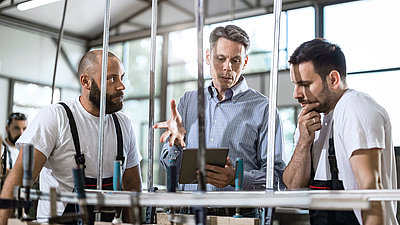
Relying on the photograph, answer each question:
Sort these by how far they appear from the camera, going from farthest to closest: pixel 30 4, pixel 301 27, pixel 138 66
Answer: pixel 138 66 → pixel 30 4 → pixel 301 27

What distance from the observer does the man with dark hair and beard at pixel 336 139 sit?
1.41 meters

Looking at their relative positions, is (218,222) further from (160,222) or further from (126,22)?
(126,22)

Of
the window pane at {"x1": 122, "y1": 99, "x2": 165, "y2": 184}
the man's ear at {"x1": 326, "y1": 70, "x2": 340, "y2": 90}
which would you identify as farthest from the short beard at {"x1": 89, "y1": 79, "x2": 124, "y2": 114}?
the window pane at {"x1": 122, "y1": 99, "x2": 165, "y2": 184}

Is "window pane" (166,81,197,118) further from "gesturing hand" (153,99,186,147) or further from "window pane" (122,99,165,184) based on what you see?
"gesturing hand" (153,99,186,147)

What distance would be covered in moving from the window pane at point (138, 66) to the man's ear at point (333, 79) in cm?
538

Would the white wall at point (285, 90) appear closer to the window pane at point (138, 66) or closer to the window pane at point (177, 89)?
the window pane at point (177, 89)

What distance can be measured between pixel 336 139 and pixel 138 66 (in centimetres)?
584

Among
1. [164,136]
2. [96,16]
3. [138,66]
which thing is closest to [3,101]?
[96,16]

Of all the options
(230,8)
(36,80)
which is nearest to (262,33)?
(230,8)

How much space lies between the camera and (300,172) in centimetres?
168

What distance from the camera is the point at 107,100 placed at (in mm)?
2055

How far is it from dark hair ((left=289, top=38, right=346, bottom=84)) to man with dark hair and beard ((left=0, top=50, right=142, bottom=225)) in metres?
0.83

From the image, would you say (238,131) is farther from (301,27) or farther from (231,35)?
(301,27)

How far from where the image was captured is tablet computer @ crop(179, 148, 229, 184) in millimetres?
1514
